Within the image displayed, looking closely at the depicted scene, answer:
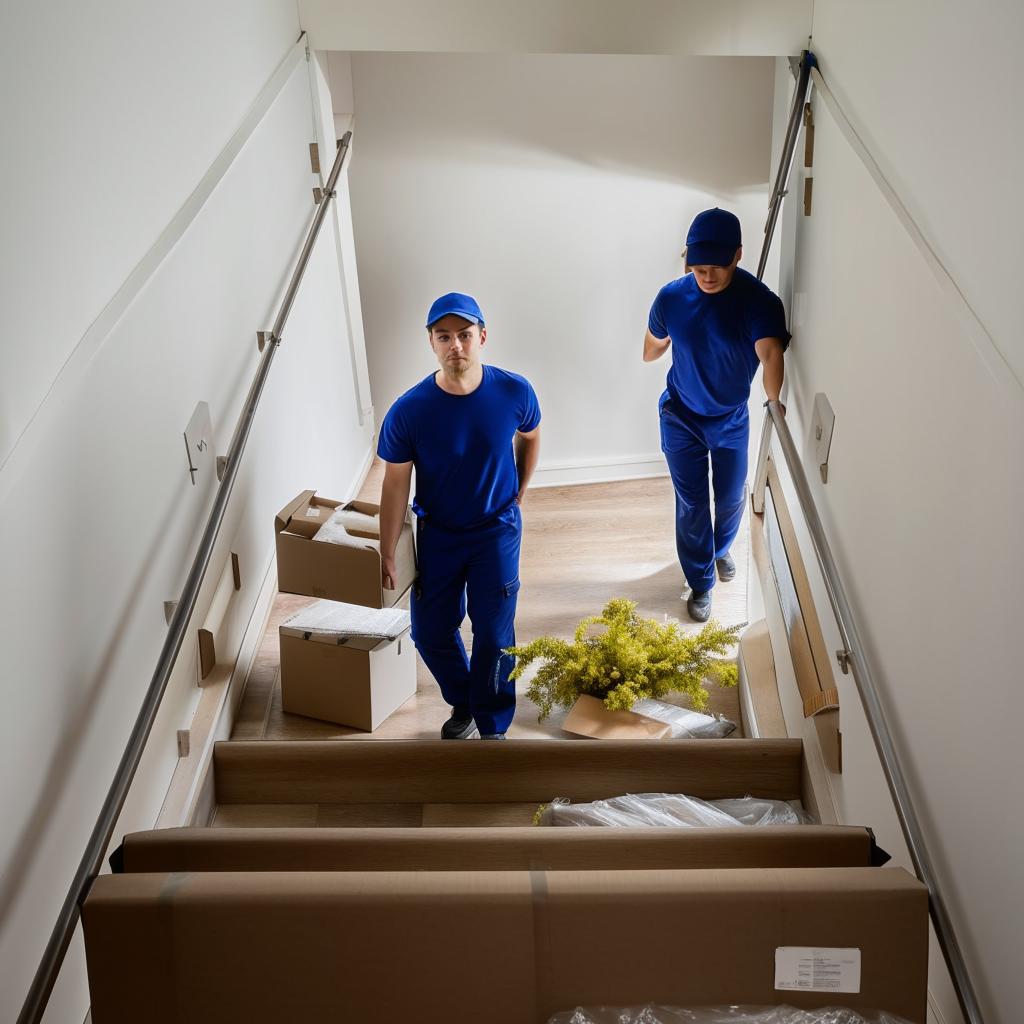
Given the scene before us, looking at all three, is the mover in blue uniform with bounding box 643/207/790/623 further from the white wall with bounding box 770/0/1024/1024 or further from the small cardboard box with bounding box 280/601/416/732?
the small cardboard box with bounding box 280/601/416/732

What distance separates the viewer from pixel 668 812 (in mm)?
3107

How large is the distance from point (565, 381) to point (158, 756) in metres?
3.75

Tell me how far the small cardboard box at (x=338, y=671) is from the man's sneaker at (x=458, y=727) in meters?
0.21

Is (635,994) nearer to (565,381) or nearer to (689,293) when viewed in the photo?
(689,293)

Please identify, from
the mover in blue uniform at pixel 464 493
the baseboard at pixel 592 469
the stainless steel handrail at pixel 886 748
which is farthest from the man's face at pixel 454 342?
the baseboard at pixel 592 469

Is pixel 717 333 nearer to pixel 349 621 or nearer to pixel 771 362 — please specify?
pixel 771 362

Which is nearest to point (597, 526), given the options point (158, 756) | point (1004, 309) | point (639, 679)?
point (639, 679)

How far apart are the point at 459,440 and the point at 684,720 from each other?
1.16m

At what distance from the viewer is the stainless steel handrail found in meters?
2.06

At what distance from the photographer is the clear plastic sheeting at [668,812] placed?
307 cm

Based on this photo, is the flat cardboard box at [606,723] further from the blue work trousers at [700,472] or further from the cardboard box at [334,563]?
the blue work trousers at [700,472]

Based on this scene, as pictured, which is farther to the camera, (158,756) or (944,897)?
(158,756)

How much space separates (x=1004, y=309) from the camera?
1.98 meters

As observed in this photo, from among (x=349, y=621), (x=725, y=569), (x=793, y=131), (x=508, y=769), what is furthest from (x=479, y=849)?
(x=725, y=569)
